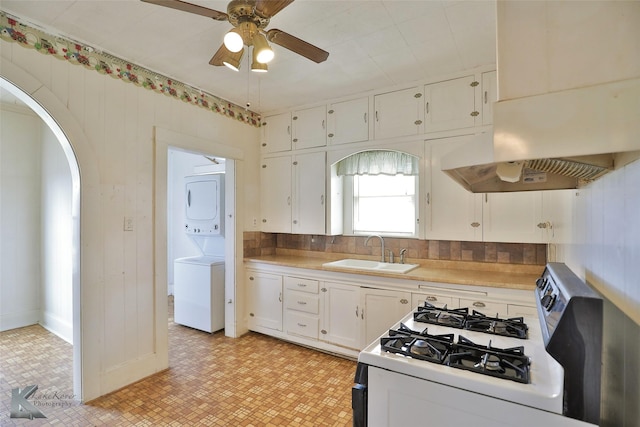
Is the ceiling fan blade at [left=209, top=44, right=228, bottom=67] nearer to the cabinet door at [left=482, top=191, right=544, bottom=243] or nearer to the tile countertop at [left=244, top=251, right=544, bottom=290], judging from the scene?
the tile countertop at [left=244, top=251, right=544, bottom=290]

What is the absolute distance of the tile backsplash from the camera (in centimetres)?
272

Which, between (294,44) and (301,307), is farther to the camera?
(301,307)

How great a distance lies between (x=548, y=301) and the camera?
3.66 ft

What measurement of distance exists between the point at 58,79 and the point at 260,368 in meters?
2.67

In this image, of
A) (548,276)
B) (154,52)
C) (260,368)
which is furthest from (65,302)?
(548,276)

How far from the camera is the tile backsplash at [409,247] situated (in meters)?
2.72

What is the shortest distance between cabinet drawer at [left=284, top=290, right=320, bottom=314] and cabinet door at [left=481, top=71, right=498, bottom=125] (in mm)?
2190

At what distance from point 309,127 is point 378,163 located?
0.87 meters

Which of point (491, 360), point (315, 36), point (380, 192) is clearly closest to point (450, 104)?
Answer: point (380, 192)

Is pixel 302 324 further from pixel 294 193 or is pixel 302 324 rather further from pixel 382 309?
pixel 294 193

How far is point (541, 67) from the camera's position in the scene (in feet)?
2.58

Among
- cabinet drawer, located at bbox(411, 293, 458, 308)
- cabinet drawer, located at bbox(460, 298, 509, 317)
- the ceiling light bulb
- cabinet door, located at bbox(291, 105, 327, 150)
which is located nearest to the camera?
the ceiling light bulb

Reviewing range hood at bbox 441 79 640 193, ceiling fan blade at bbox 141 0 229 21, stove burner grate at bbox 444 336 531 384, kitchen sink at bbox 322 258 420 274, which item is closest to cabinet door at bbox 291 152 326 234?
kitchen sink at bbox 322 258 420 274

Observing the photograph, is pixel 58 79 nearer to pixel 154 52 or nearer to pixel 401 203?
pixel 154 52
